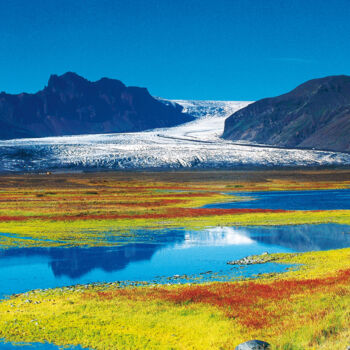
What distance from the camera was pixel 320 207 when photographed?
59594 millimetres

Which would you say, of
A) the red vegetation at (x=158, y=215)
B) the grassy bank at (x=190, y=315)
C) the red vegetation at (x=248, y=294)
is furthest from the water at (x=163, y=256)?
the red vegetation at (x=158, y=215)

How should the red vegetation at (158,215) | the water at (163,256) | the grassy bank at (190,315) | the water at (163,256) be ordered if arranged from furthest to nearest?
1. the red vegetation at (158,215)
2. the water at (163,256)
3. the water at (163,256)
4. the grassy bank at (190,315)

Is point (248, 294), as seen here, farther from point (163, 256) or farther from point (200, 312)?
point (163, 256)

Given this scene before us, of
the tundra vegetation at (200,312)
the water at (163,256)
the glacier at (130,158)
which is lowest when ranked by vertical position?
the water at (163,256)

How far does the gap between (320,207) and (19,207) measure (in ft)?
111

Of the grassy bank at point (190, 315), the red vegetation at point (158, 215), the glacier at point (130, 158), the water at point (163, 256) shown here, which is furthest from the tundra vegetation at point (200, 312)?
the glacier at point (130, 158)

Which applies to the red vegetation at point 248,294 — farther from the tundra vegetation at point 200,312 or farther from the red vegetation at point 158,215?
the red vegetation at point 158,215

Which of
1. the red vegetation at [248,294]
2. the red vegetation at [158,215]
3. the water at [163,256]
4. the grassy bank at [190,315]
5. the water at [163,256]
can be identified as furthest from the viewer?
the red vegetation at [158,215]

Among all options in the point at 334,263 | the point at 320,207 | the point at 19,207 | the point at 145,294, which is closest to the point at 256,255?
the point at 334,263

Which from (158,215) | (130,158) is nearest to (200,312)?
(158,215)

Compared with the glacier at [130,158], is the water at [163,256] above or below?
below

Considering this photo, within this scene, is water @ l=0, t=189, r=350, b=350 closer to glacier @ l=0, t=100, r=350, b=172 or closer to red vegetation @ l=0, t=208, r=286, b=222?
red vegetation @ l=0, t=208, r=286, b=222

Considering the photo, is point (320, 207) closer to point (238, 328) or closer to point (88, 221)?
point (88, 221)

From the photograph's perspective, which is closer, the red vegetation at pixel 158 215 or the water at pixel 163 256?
the water at pixel 163 256
